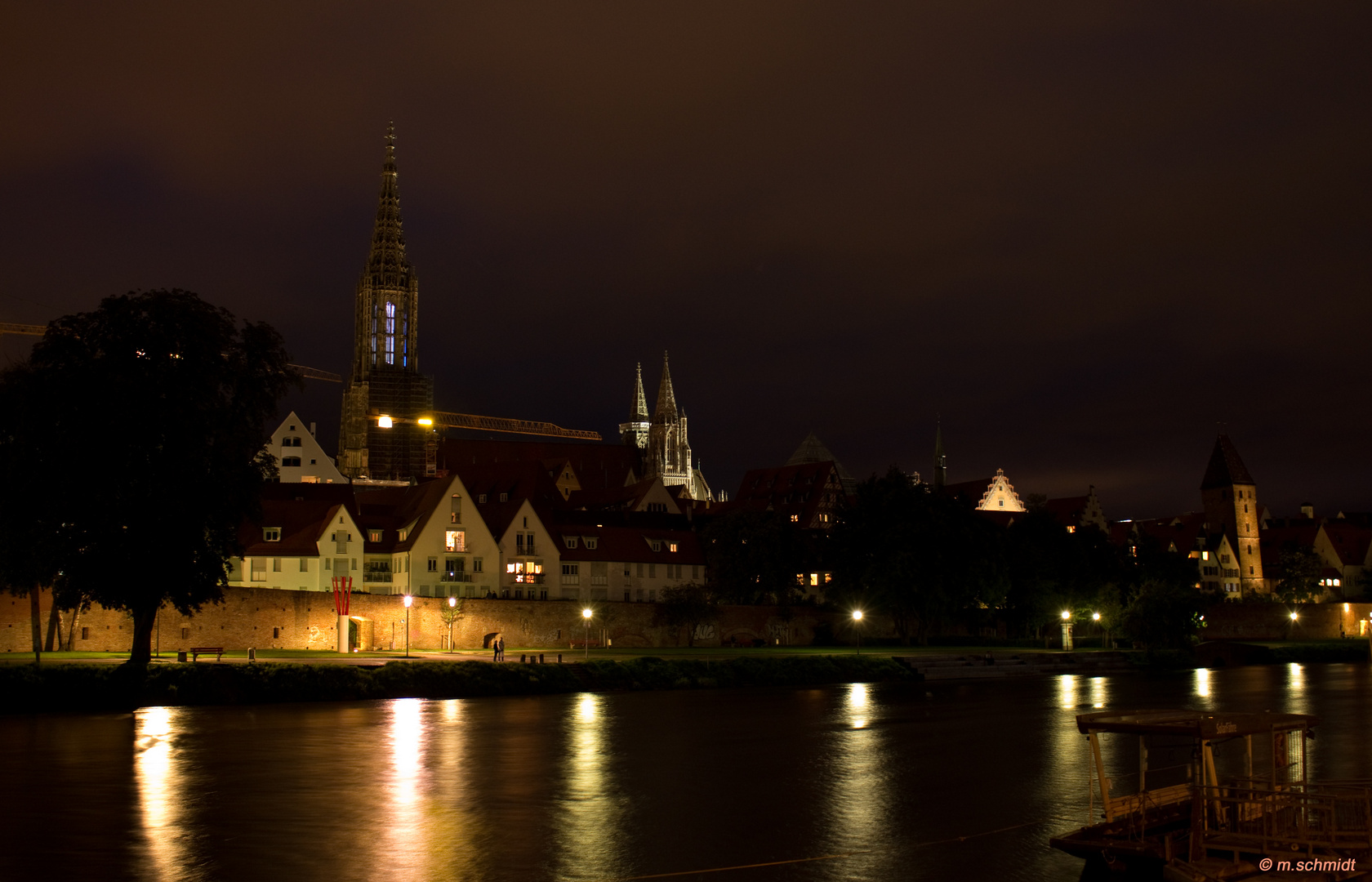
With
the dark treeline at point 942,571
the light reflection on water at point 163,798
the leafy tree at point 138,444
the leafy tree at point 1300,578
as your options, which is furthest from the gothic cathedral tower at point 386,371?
the light reflection on water at point 163,798

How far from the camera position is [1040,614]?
86188 millimetres

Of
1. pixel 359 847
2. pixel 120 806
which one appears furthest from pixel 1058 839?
pixel 120 806

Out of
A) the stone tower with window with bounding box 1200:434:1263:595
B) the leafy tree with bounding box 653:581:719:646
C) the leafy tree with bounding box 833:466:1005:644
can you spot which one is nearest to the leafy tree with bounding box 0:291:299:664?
the leafy tree with bounding box 653:581:719:646

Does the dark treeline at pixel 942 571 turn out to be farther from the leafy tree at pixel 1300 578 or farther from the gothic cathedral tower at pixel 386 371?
the gothic cathedral tower at pixel 386 371

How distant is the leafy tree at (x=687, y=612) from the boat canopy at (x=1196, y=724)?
190 feet

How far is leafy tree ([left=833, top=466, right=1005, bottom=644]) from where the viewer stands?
77.5 meters

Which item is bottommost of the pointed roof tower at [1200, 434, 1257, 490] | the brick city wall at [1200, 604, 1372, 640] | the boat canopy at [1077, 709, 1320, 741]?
the brick city wall at [1200, 604, 1372, 640]

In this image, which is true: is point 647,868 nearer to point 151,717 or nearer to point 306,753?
point 306,753

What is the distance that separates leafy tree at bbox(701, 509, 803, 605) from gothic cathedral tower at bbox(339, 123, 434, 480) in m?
78.0

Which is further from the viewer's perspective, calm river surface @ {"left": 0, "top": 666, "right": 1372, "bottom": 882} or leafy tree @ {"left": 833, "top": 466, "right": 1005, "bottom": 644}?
leafy tree @ {"left": 833, "top": 466, "right": 1005, "bottom": 644}

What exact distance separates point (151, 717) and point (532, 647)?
105 feet

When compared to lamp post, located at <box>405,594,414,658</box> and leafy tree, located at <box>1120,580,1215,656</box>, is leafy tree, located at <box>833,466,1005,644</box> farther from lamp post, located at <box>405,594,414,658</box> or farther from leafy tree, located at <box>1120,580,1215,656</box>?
lamp post, located at <box>405,594,414,658</box>

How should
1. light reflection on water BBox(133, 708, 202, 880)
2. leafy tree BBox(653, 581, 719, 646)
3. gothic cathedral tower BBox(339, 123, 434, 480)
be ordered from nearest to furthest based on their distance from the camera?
light reflection on water BBox(133, 708, 202, 880) → leafy tree BBox(653, 581, 719, 646) → gothic cathedral tower BBox(339, 123, 434, 480)

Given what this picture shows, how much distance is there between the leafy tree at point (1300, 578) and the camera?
118m
